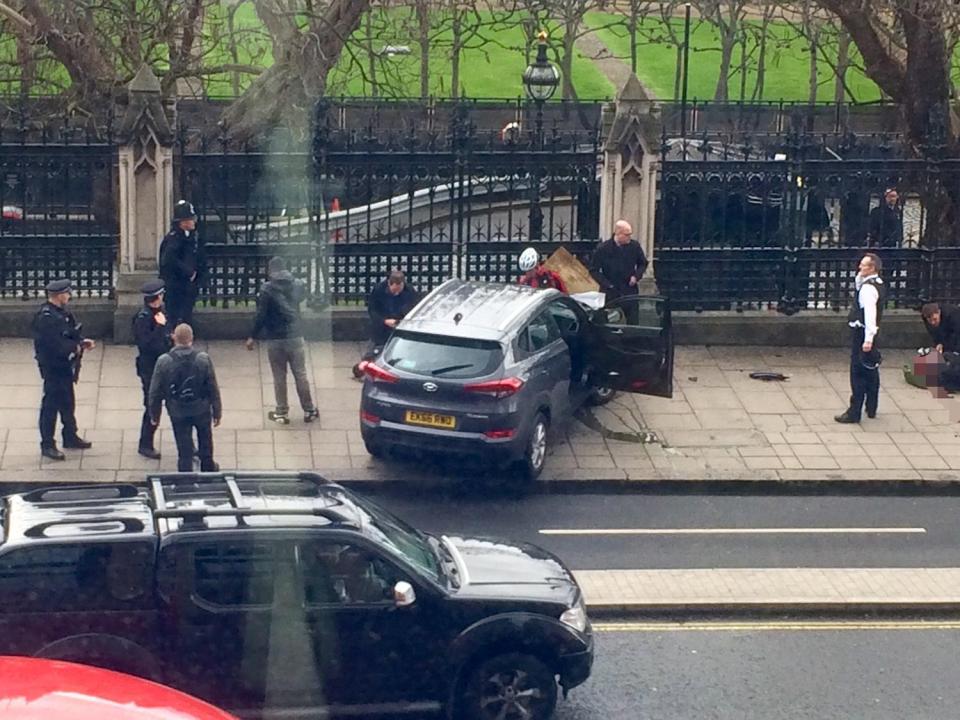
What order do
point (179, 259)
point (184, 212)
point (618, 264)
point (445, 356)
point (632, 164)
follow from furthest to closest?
point (632, 164) → point (618, 264) → point (179, 259) → point (184, 212) → point (445, 356)

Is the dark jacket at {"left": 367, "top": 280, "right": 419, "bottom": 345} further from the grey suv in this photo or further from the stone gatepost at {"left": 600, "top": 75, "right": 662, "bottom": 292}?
the stone gatepost at {"left": 600, "top": 75, "right": 662, "bottom": 292}

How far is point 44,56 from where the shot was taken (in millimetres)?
25156

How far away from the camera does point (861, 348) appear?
1566cm

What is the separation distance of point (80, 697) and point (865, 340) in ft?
36.4

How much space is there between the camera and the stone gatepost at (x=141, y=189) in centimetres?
1770

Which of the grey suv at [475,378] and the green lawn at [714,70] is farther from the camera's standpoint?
the green lawn at [714,70]

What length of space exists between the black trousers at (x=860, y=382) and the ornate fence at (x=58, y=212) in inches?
325

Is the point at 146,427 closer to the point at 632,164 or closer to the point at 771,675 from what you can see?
the point at 771,675

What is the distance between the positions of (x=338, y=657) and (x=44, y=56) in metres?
18.8

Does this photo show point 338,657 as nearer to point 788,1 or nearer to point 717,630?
point 717,630

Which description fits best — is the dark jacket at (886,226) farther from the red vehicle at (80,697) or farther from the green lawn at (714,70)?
the green lawn at (714,70)

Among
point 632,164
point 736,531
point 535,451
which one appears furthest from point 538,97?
point 736,531

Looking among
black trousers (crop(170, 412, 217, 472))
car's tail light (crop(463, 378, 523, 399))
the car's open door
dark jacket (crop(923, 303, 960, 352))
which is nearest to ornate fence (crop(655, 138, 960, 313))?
dark jacket (crop(923, 303, 960, 352))

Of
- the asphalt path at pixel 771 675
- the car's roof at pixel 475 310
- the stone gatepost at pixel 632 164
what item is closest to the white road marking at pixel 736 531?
the car's roof at pixel 475 310
